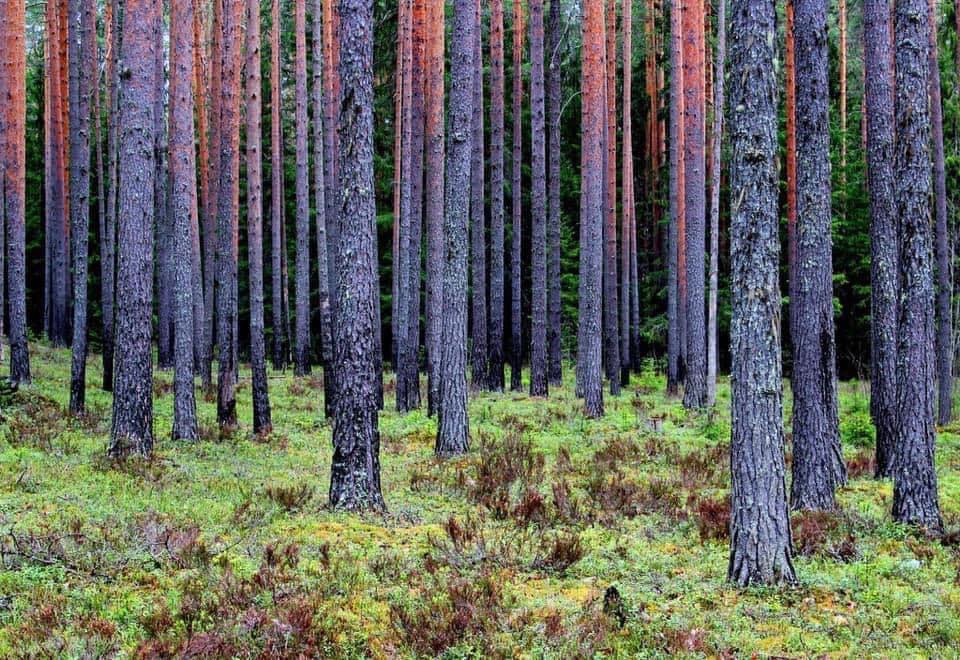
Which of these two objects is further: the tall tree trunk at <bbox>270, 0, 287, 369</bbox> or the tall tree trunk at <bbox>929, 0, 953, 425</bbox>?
the tall tree trunk at <bbox>270, 0, 287, 369</bbox>

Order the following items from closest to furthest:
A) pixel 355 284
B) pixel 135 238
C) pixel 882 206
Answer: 1. pixel 355 284
2. pixel 882 206
3. pixel 135 238

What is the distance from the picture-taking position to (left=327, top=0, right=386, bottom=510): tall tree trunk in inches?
350

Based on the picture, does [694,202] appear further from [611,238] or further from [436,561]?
[436,561]

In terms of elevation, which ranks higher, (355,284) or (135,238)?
(135,238)

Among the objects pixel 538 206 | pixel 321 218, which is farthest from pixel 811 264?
pixel 321 218

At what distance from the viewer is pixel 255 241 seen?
609 inches

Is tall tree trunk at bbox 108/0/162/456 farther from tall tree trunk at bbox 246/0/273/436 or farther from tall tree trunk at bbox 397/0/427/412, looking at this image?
tall tree trunk at bbox 397/0/427/412

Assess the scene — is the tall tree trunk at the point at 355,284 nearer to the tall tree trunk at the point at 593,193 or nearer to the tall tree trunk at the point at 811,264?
the tall tree trunk at the point at 811,264

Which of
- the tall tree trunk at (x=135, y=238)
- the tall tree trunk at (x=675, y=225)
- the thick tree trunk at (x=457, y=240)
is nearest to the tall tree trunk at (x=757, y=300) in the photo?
the thick tree trunk at (x=457, y=240)

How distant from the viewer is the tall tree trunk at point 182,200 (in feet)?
42.4

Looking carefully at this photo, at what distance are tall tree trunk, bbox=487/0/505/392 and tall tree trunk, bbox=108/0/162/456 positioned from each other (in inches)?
411

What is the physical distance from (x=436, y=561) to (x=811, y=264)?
16.7ft

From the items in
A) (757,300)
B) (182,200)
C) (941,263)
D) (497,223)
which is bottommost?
(757,300)

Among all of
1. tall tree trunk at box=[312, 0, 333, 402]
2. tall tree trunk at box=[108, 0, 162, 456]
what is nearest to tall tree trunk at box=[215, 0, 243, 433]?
tall tree trunk at box=[108, 0, 162, 456]
